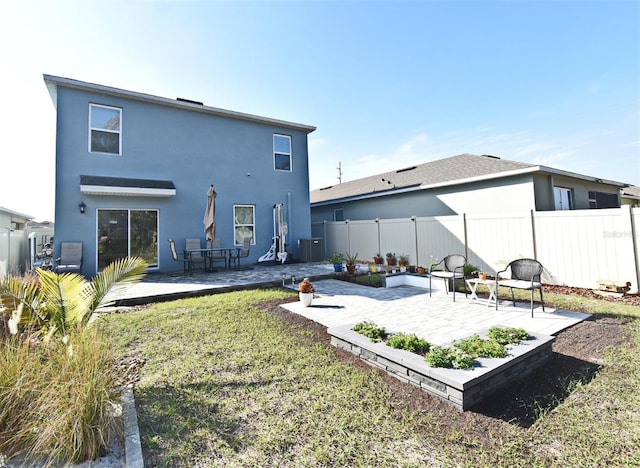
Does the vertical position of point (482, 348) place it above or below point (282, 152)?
below

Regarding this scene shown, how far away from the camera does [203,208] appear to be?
11.6 meters

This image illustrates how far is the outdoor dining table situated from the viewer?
10.5 metres

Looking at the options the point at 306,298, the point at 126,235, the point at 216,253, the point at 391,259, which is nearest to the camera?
the point at 306,298

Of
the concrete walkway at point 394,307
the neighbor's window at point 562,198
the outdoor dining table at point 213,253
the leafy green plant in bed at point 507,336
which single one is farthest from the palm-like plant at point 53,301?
the neighbor's window at point 562,198

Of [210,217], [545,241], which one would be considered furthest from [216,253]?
[545,241]

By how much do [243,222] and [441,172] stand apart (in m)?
9.40

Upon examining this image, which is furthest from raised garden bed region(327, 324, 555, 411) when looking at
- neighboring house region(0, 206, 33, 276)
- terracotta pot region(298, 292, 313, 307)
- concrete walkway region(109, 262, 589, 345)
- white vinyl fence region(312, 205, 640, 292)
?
neighboring house region(0, 206, 33, 276)

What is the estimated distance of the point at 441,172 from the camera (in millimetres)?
13625

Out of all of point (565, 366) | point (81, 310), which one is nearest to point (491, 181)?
point (565, 366)

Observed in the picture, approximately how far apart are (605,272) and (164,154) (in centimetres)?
1394

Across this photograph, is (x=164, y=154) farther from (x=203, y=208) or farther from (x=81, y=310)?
(x=81, y=310)

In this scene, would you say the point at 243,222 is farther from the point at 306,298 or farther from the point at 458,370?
the point at 458,370

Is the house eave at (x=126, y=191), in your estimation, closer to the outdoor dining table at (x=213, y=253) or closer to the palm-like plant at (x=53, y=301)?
the outdoor dining table at (x=213, y=253)

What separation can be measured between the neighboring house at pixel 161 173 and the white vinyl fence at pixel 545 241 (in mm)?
5780
